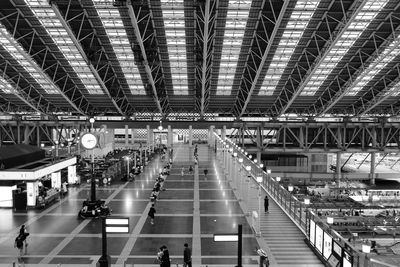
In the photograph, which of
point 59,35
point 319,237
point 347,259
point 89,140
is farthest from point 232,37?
point 347,259

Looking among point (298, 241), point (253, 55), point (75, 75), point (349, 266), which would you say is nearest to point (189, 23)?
point (253, 55)

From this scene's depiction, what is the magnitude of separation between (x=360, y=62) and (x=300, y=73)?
6.26 meters

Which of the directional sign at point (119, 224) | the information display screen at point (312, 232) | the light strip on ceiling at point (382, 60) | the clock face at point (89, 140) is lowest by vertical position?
the information display screen at point (312, 232)

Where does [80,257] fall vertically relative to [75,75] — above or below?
below

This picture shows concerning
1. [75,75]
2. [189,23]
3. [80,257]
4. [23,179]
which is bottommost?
[80,257]

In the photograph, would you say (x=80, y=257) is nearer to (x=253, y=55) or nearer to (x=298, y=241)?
(x=298, y=241)

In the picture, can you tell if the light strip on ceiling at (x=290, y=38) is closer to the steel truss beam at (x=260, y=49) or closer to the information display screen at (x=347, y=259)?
the steel truss beam at (x=260, y=49)

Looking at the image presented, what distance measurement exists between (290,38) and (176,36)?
423 inches

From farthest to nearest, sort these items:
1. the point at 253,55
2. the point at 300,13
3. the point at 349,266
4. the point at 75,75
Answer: the point at 75,75, the point at 253,55, the point at 300,13, the point at 349,266

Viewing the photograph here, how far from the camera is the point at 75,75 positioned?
48125mm

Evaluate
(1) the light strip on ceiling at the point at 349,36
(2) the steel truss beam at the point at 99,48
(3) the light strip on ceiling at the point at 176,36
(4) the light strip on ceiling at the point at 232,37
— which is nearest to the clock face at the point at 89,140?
(2) the steel truss beam at the point at 99,48

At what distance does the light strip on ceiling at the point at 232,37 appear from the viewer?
34031 millimetres

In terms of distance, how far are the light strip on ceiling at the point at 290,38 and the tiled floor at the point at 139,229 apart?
15400mm

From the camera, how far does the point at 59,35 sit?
39.0 m
